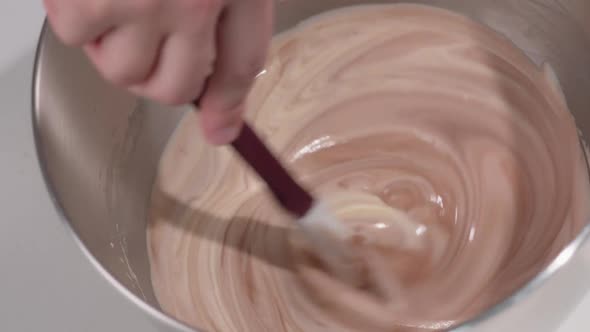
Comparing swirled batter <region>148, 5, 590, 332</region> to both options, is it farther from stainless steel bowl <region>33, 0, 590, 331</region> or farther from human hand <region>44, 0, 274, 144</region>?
human hand <region>44, 0, 274, 144</region>

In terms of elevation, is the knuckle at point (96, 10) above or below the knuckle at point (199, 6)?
above

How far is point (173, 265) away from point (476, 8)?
549 millimetres

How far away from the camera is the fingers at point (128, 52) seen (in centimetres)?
43

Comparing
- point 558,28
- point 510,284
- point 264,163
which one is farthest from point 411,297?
point 558,28

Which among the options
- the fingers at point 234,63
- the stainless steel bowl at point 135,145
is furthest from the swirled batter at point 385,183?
the fingers at point 234,63

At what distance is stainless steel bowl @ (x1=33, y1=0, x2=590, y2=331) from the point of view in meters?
0.61

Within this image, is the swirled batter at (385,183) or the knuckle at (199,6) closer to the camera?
the knuckle at (199,6)

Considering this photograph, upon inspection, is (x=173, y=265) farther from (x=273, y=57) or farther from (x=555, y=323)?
(x=555, y=323)

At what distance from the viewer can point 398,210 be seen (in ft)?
3.11

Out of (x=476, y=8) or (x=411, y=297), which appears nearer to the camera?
(x=411, y=297)

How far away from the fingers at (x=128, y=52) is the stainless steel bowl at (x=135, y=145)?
0.21 metres

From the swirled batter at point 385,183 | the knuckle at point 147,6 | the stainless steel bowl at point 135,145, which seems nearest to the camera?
the knuckle at point 147,6

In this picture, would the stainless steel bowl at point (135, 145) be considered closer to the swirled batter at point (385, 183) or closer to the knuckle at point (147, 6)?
the swirled batter at point (385, 183)

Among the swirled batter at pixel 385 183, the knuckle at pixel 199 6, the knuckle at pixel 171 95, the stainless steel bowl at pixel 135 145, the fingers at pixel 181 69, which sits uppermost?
the knuckle at pixel 199 6
